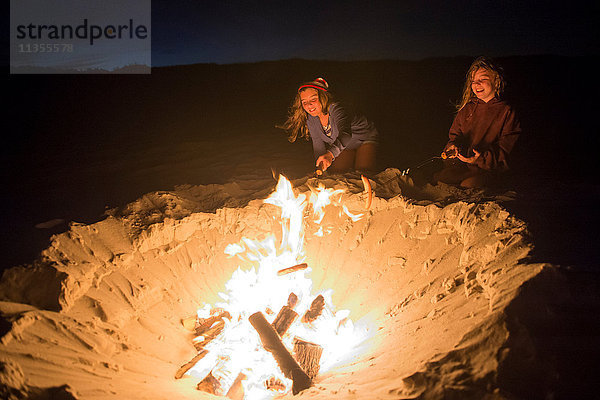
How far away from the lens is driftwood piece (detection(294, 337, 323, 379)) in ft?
7.98

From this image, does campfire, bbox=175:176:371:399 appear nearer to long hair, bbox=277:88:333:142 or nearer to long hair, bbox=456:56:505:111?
long hair, bbox=277:88:333:142

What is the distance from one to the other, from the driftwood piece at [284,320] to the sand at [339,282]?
0.44 meters

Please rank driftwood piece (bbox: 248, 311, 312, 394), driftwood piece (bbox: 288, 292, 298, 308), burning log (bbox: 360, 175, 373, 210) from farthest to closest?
burning log (bbox: 360, 175, 373, 210) → driftwood piece (bbox: 288, 292, 298, 308) → driftwood piece (bbox: 248, 311, 312, 394)

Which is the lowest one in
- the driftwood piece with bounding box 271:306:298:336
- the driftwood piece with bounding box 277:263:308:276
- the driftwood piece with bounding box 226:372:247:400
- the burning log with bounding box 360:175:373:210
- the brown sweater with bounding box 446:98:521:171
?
the driftwood piece with bounding box 226:372:247:400

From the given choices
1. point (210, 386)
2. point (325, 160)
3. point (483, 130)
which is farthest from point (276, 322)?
point (483, 130)

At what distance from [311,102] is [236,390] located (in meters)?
2.87

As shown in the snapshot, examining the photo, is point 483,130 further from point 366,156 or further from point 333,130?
point 333,130

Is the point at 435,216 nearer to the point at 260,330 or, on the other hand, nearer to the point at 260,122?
the point at 260,330

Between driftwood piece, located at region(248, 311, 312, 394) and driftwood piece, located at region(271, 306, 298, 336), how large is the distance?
0.42 feet

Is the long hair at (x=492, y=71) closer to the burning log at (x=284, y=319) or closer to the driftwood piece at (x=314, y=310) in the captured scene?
the driftwood piece at (x=314, y=310)

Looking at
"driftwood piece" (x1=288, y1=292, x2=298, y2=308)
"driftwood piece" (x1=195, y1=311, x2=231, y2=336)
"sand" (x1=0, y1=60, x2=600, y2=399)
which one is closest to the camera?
"sand" (x1=0, y1=60, x2=600, y2=399)

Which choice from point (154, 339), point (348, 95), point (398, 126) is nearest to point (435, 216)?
point (154, 339)

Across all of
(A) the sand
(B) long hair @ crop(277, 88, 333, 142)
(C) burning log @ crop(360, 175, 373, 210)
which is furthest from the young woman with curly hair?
(C) burning log @ crop(360, 175, 373, 210)

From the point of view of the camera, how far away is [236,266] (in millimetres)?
3482
